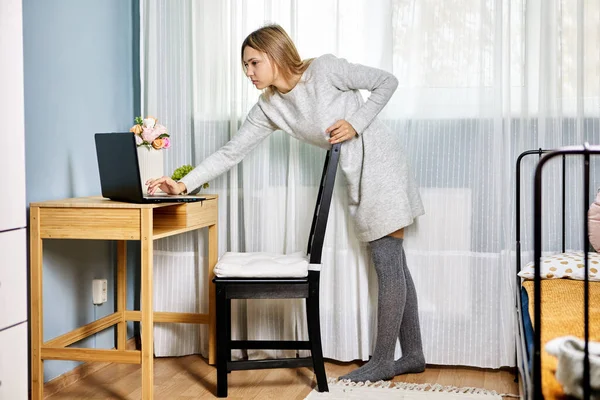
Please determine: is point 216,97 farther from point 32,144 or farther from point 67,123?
point 32,144

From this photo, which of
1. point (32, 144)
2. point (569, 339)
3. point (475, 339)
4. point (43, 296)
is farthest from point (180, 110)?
point (569, 339)

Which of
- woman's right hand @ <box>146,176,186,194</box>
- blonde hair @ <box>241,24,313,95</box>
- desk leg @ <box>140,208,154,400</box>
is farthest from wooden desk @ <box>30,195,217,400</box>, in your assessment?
blonde hair @ <box>241,24,313,95</box>

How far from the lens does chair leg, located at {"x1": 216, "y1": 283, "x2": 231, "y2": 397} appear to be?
2.43 m

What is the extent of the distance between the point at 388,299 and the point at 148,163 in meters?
0.99

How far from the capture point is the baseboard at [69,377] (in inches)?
98.2

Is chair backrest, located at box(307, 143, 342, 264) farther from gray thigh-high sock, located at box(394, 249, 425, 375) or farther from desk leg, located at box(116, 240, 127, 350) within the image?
desk leg, located at box(116, 240, 127, 350)

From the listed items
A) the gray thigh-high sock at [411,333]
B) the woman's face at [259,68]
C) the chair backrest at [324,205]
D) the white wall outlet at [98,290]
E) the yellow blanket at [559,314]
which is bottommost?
the gray thigh-high sock at [411,333]

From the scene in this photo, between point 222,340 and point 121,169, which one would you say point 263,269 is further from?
point 121,169

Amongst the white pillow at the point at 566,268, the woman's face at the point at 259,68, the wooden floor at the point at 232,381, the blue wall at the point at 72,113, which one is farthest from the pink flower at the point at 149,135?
the white pillow at the point at 566,268

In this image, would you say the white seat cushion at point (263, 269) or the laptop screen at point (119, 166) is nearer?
the laptop screen at point (119, 166)

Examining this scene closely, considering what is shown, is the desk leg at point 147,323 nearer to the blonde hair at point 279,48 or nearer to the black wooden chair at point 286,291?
the black wooden chair at point 286,291

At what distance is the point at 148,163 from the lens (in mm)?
2580

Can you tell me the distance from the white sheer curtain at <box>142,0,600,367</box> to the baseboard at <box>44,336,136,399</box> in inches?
12.9

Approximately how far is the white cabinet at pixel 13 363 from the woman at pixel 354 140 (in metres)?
0.79
